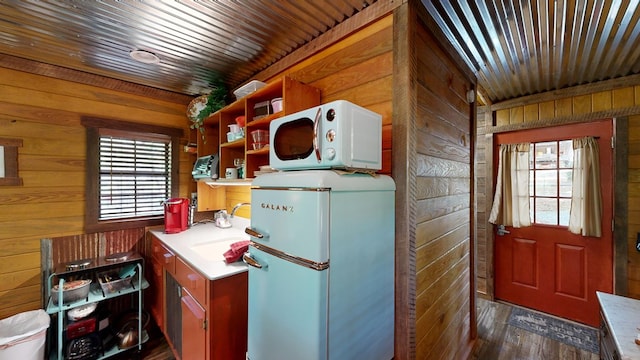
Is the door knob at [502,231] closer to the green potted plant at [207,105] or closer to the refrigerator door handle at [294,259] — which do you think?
the refrigerator door handle at [294,259]

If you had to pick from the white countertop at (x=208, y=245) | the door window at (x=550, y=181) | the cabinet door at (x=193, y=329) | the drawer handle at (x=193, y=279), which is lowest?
the cabinet door at (x=193, y=329)

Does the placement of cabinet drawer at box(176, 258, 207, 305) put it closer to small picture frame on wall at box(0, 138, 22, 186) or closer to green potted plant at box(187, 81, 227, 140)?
green potted plant at box(187, 81, 227, 140)

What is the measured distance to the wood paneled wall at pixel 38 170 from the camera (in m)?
2.07

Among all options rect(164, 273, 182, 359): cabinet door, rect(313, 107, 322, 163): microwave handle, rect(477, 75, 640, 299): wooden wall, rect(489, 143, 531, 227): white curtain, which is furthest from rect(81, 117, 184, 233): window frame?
rect(477, 75, 640, 299): wooden wall

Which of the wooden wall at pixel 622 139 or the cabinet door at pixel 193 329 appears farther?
the wooden wall at pixel 622 139

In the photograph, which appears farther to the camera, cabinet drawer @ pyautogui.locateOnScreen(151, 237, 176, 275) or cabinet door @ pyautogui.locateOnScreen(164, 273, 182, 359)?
cabinet drawer @ pyautogui.locateOnScreen(151, 237, 176, 275)

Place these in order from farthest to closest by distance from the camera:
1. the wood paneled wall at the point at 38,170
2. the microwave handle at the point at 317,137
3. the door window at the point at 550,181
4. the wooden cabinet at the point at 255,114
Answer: the door window at the point at 550,181 < the wood paneled wall at the point at 38,170 < the wooden cabinet at the point at 255,114 < the microwave handle at the point at 317,137

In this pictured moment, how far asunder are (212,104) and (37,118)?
1.42 metres

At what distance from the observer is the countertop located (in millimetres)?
996

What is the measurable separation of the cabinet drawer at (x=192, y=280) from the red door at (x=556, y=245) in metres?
3.24

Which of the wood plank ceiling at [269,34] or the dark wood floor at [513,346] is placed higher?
the wood plank ceiling at [269,34]

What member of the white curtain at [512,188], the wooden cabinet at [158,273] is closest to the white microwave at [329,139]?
the wooden cabinet at [158,273]

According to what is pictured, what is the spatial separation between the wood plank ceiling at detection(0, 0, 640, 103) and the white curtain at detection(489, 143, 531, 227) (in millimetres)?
826

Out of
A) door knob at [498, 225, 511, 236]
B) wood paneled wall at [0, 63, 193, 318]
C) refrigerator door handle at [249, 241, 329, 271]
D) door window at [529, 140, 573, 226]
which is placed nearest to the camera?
refrigerator door handle at [249, 241, 329, 271]
